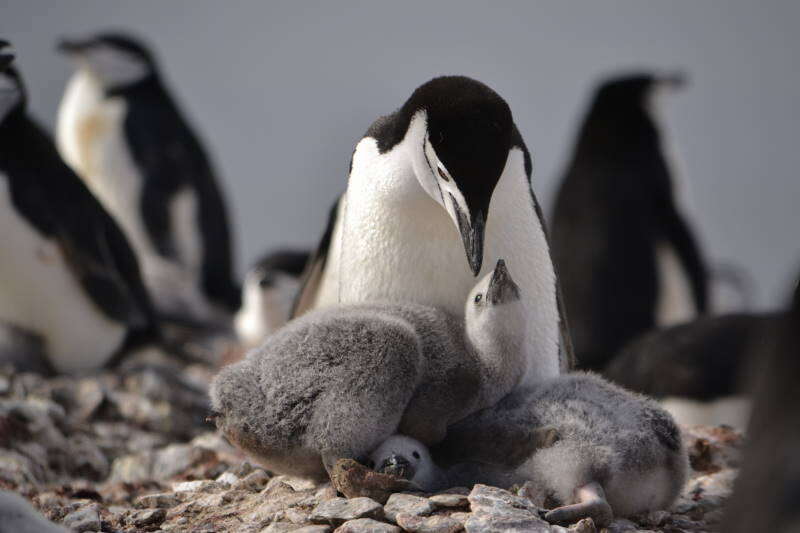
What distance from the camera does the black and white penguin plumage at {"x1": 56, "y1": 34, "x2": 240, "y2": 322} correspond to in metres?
6.26

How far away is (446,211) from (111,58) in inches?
189

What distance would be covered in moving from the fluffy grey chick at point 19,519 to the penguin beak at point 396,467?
0.53 m

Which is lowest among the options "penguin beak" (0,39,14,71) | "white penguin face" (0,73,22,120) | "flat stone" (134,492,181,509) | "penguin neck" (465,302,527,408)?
"flat stone" (134,492,181,509)

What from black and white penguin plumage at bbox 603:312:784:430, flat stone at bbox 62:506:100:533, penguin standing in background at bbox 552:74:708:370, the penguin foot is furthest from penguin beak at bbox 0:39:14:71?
penguin standing in background at bbox 552:74:708:370

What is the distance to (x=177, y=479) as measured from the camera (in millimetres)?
2557

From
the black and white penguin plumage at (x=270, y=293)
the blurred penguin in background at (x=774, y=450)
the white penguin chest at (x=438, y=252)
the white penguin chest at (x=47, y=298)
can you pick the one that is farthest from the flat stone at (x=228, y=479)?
the black and white penguin plumage at (x=270, y=293)

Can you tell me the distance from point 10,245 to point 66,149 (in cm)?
270

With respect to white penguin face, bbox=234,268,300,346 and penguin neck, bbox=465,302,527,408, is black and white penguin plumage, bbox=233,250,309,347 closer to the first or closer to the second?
white penguin face, bbox=234,268,300,346

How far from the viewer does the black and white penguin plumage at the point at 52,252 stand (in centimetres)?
379

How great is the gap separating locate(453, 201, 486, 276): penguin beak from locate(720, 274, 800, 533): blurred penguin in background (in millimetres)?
682

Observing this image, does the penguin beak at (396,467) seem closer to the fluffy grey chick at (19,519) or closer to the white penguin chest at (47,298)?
the fluffy grey chick at (19,519)

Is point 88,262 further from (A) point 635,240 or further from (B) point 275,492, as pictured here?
(A) point 635,240

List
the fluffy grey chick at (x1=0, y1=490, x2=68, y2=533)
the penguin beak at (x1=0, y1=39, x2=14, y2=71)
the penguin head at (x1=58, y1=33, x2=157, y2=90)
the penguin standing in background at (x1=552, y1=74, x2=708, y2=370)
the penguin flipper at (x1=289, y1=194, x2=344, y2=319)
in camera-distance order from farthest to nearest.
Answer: the penguin head at (x1=58, y1=33, x2=157, y2=90), the penguin standing in background at (x1=552, y1=74, x2=708, y2=370), the penguin beak at (x1=0, y1=39, x2=14, y2=71), the penguin flipper at (x1=289, y1=194, x2=344, y2=319), the fluffy grey chick at (x1=0, y1=490, x2=68, y2=533)

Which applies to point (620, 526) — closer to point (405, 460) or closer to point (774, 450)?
point (405, 460)
